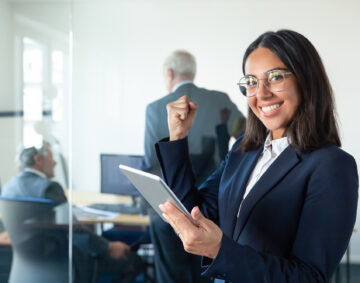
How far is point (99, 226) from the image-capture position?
3.04 m

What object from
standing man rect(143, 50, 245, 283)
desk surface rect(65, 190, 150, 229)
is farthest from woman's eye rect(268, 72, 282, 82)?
desk surface rect(65, 190, 150, 229)

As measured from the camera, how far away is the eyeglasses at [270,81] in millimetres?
1236

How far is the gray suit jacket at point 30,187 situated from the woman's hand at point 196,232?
217cm

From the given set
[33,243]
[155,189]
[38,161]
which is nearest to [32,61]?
[38,161]

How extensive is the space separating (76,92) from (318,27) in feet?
4.65

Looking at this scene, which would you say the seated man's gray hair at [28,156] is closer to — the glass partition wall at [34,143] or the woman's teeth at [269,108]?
the glass partition wall at [34,143]

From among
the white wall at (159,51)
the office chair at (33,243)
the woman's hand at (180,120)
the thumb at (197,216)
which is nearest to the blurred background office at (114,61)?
the white wall at (159,51)

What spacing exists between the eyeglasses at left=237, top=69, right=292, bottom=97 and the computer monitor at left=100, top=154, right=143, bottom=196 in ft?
5.45

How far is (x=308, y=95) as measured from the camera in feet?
4.03

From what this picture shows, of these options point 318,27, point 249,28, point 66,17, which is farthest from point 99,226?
point 318,27

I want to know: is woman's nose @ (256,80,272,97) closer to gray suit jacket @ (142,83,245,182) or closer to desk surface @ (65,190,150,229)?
gray suit jacket @ (142,83,245,182)

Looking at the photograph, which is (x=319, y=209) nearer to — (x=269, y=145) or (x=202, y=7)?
(x=269, y=145)

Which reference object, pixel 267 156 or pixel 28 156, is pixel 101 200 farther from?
pixel 267 156

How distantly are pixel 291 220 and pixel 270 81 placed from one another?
0.35 meters
